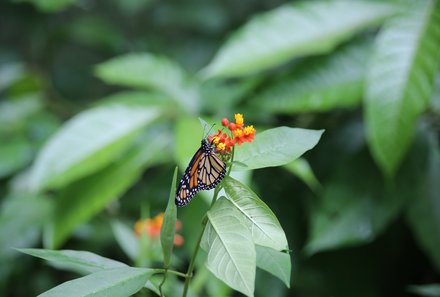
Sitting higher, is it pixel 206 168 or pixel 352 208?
pixel 206 168

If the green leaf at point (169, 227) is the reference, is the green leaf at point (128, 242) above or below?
below

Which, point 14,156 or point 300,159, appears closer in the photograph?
point 300,159

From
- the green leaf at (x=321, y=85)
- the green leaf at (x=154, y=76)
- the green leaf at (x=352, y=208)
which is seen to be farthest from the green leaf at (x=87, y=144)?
the green leaf at (x=352, y=208)

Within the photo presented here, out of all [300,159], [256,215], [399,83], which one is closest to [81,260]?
[256,215]

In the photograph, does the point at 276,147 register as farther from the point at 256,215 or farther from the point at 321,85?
the point at 321,85

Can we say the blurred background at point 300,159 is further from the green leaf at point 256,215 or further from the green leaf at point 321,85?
the green leaf at point 256,215

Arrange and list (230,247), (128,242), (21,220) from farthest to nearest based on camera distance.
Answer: (21,220) → (128,242) → (230,247)

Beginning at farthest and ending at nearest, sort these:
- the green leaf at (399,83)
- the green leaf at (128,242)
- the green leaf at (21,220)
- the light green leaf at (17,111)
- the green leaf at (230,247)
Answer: the light green leaf at (17,111)
the green leaf at (21,220)
the green leaf at (399,83)
the green leaf at (128,242)
the green leaf at (230,247)

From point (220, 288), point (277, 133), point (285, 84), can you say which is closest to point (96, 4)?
point (285, 84)

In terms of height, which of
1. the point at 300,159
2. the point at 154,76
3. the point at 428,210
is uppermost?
the point at 154,76
